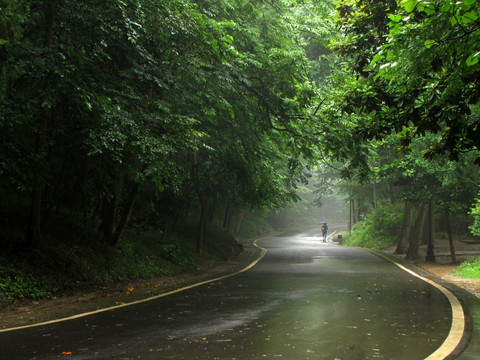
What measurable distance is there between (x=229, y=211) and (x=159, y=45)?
22.9 meters

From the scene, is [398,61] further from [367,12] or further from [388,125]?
[367,12]

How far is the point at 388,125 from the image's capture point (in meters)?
8.86

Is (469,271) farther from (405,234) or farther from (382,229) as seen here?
(382,229)

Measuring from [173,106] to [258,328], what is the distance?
23.7ft

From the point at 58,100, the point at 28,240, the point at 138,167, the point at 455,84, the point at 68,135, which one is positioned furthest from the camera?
the point at 138,167

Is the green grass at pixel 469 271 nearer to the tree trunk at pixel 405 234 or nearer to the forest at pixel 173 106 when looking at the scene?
the forest at pixel 173 106

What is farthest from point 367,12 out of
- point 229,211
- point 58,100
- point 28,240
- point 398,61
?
point 229,211

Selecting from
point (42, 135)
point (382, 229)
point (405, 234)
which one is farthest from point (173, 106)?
point (382, 229)

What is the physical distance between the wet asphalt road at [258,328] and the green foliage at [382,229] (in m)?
23.4

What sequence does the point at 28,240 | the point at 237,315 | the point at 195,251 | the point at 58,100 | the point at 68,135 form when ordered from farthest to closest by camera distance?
the point at 195,251 → the point at 28,240 → the point at 68,135 → the point at 58,100 → the point at 237,315

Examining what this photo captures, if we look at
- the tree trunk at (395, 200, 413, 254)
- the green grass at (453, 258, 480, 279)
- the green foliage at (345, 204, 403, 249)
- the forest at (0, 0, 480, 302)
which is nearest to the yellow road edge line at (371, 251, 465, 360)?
the forest at (0, 0, 480, 302)

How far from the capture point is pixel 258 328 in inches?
292

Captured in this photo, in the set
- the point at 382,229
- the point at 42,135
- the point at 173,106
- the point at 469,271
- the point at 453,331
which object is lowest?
the point at 453,331

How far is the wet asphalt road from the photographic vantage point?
5965 millimetres
